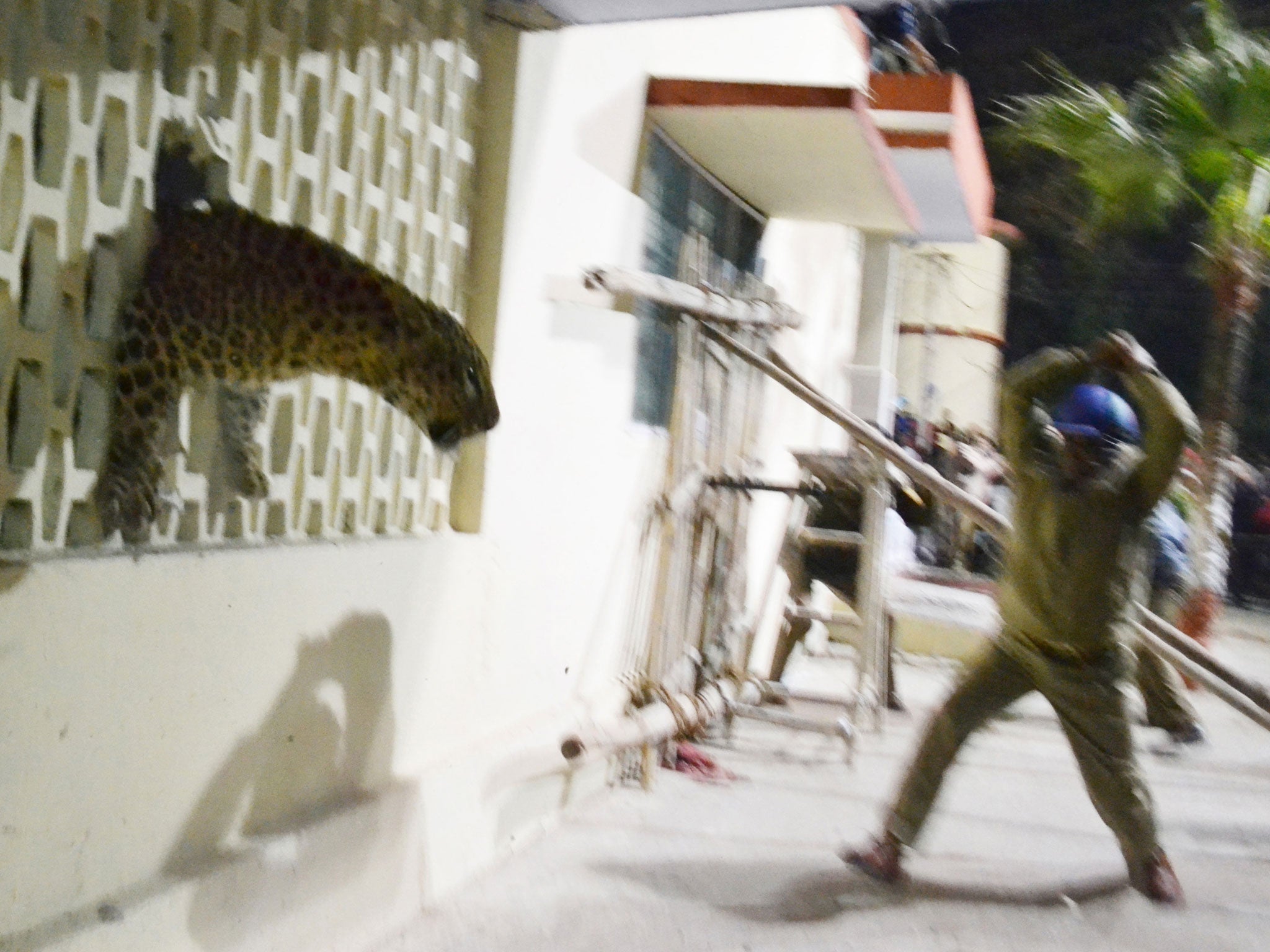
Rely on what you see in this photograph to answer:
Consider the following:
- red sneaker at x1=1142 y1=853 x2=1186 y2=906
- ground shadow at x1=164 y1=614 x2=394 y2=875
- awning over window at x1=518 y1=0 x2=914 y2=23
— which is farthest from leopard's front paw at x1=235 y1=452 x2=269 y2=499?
red sneaker at x1=1142 y1=853 x2=1186 y2=906

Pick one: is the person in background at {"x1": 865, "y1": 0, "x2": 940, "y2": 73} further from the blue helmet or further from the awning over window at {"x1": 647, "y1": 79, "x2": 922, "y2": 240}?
the blue helmet

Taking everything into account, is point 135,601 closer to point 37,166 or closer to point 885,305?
point 37,166

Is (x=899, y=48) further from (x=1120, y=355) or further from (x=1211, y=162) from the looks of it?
Answer: (x=1120, y=355)

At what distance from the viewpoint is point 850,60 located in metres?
8.12

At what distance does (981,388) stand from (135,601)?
557 inches

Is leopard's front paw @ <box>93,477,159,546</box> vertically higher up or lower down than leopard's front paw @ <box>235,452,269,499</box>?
lower down

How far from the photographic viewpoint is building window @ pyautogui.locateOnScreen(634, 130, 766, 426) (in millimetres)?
4852

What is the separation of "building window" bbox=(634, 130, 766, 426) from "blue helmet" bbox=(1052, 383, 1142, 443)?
1.82 m

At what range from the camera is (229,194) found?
8.23ft

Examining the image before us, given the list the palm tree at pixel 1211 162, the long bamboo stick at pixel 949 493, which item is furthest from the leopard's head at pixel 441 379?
the palm tree at pixel 1211 162

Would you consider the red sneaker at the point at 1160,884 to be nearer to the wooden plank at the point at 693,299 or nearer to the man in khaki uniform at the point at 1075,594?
the man in khaki uniform at the point at 1075,594

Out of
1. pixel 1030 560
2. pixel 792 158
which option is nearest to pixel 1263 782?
pixel 1030 560

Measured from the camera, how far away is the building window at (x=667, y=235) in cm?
485

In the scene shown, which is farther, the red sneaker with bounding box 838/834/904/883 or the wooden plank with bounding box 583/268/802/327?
the wooden plank with bounding box 583/268/802/327
